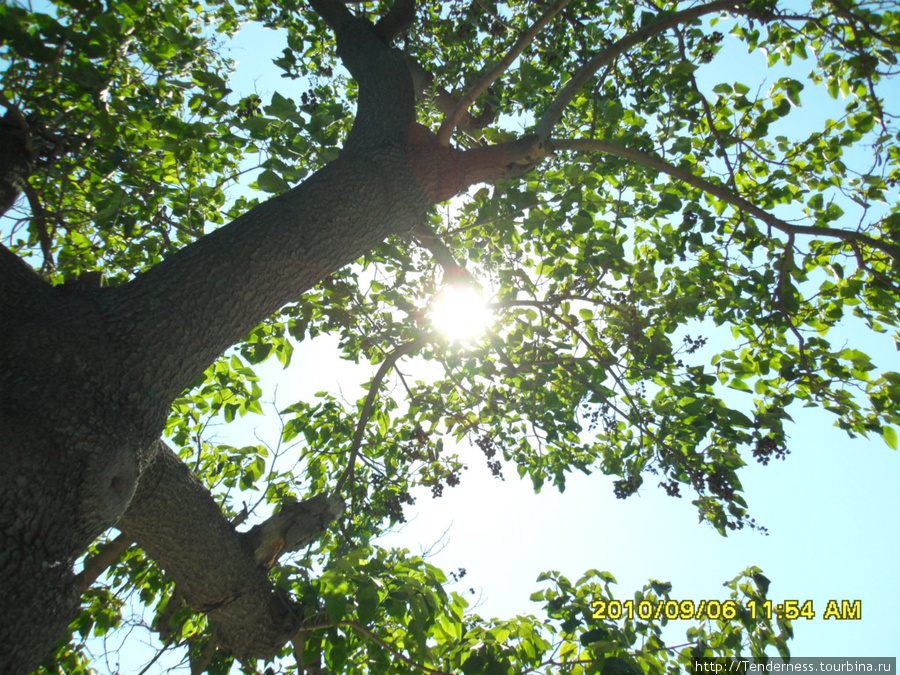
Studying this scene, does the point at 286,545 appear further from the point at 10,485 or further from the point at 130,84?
the point at 130,84

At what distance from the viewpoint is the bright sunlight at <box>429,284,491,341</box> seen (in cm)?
329

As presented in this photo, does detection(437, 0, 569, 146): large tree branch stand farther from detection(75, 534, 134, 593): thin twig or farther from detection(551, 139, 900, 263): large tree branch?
detection(75, 534, 134, 593): thin twig

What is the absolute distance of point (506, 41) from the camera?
430 cm

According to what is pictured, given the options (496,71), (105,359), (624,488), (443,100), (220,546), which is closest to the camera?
(105,359)

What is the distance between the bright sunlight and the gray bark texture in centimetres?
109

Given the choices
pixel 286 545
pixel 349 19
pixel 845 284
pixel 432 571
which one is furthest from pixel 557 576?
pixel 349 19

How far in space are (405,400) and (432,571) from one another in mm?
1775

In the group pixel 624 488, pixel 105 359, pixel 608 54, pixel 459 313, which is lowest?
pixel 105 359

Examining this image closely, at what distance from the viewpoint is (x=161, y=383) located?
4.73ft

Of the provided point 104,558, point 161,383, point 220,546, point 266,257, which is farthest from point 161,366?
point 104,558

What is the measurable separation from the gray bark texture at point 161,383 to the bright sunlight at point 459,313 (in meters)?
1.09

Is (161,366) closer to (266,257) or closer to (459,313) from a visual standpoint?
(266,257)

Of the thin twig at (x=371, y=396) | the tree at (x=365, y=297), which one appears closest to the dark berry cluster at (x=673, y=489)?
the tree at (x=365, y=297)

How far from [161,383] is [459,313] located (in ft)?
7.09
